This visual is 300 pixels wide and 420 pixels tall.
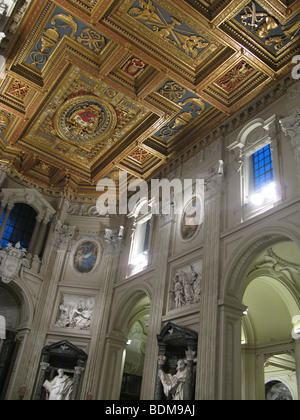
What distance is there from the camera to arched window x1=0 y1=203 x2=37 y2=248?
18.2m

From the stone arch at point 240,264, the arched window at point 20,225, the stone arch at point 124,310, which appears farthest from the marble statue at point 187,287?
the arched window at point 20,225

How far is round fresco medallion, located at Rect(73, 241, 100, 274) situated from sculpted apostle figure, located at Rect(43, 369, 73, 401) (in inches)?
184

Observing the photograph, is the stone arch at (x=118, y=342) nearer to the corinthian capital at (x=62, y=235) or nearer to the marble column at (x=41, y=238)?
the corinthian capital at (x=62, y=235)

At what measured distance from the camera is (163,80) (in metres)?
13.5

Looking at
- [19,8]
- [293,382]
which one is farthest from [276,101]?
[293,382]

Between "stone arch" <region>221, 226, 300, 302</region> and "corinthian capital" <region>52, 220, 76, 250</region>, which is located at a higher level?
"corinthian capital" <region>52, 220, 76, 250</region>

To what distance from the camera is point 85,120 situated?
1642cm

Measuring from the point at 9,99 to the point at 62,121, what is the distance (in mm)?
2108

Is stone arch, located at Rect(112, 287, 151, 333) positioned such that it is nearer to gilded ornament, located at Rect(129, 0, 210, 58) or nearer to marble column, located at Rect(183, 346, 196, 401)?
marble column, located at Rect(183, 346, 196, 401)

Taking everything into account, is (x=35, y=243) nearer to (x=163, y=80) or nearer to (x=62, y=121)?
(x=62, y=121)

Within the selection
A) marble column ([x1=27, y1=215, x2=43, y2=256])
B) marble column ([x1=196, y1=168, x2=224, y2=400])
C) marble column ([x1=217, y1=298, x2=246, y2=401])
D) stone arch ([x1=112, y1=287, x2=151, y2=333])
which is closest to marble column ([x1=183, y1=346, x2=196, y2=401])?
marble column ([x1=196, y1=168, x2=224, y2=400])

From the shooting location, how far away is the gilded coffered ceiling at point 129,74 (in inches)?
459

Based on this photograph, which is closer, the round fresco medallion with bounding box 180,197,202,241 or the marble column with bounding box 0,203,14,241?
the round fresco medallion with bounding box 180,197,202,241

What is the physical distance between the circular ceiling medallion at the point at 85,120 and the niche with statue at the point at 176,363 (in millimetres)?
8057
